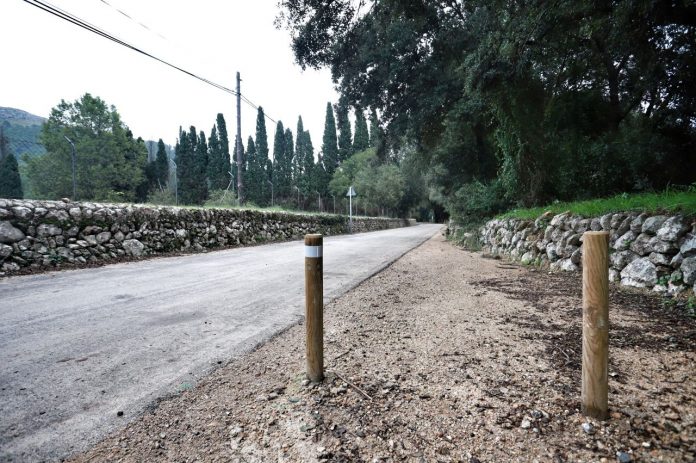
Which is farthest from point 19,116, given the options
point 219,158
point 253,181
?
point 253,181

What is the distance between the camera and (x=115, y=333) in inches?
115

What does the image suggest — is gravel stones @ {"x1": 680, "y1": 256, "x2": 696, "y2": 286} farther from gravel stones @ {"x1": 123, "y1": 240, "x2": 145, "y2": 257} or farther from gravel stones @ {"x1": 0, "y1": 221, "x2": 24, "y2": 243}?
gravel stones @ {"x1": 0, "y1": 221, "x2": 24, "y2": 243}

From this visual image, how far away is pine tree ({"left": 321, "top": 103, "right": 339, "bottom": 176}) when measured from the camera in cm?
4819

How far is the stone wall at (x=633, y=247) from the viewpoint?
151 inches

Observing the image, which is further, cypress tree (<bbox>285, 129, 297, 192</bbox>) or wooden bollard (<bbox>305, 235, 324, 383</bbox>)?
cypress tree (<bbox>285, 129, 297, 192</bbox>)

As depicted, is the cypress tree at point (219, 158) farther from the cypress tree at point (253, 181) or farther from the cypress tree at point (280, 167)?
the cypress tree at point (280, 167)

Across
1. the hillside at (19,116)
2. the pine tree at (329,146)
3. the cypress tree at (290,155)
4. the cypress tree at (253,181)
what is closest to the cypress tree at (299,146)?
the cypress tree at (290,155)

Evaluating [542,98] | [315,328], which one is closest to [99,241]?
[315,328]

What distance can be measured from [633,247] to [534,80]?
5499 mm

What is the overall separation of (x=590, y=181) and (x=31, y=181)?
51239mm

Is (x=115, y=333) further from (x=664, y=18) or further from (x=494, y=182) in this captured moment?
(x=494, y=182)

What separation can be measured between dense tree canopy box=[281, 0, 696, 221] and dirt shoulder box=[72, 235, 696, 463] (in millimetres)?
4715

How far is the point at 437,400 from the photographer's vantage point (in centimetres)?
194

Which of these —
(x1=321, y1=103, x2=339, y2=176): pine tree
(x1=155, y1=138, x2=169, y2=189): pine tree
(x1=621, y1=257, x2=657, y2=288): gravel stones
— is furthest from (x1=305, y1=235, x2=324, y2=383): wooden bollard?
(x1=155, y1=138, x2=169, y2=189): pine tree
